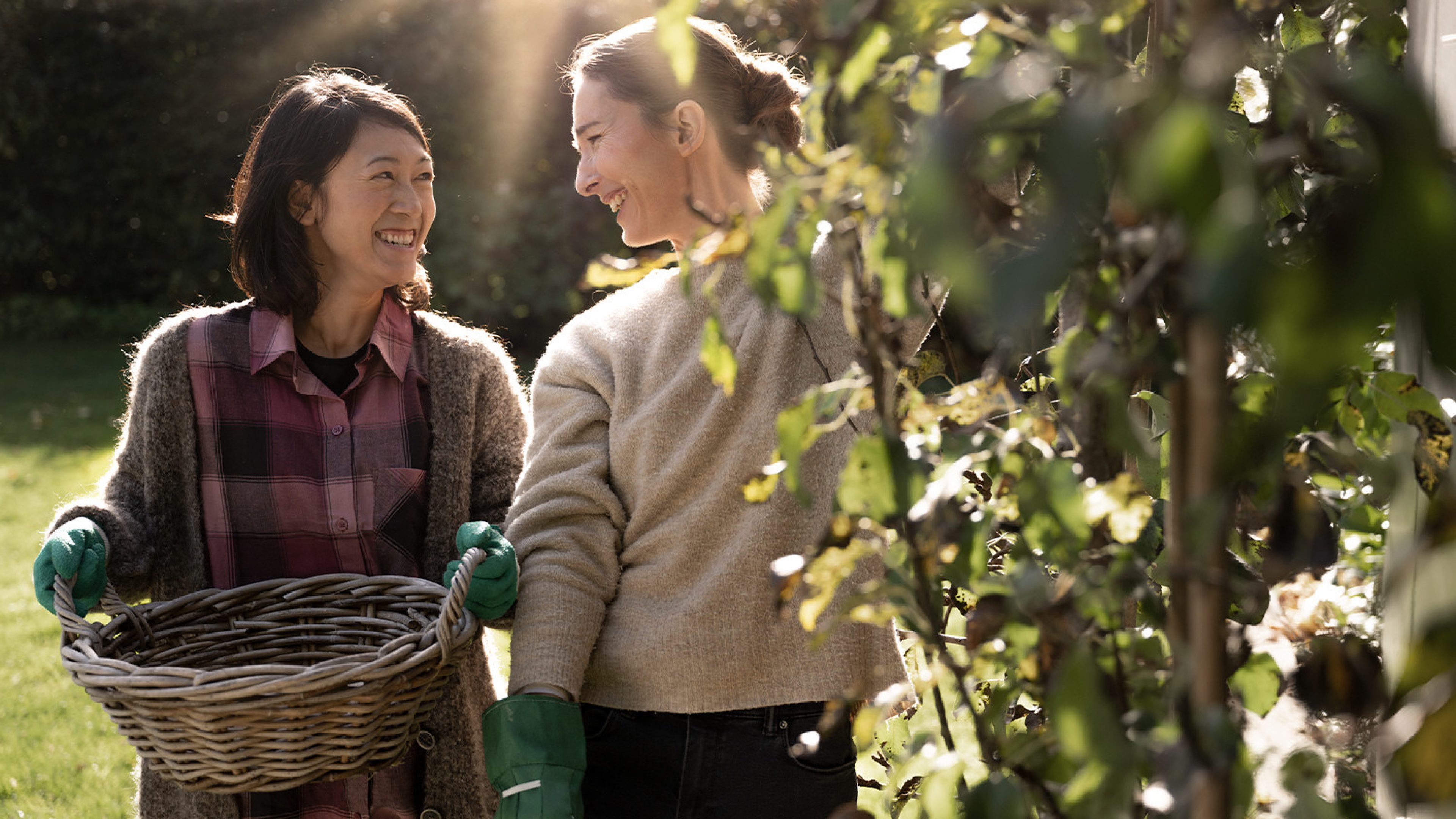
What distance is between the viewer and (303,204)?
2051 mm

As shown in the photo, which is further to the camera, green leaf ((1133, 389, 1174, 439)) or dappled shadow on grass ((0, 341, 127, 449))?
dappled shadow on grass ((0, 341, 127, 449))

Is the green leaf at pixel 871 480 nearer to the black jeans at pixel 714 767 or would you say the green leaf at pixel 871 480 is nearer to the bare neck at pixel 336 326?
the black jeans at pixel 714 767

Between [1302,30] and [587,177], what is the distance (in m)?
1.04

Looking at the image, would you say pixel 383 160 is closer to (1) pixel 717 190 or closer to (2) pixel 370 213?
(2) pixel 370 213

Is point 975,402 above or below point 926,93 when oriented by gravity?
below

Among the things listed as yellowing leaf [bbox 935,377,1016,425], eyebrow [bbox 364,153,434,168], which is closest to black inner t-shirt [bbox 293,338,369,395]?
eyebrow [bbox 364,153,434,168]

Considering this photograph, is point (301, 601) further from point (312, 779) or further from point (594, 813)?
point (594, 813)

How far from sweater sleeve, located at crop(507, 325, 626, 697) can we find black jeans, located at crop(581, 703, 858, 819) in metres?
0.13

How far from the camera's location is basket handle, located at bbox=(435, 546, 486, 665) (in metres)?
1.39

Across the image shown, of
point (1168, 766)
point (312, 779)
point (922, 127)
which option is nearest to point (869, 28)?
point (922, 127)

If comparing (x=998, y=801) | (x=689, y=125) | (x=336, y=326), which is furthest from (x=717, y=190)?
(x=998, y=801)

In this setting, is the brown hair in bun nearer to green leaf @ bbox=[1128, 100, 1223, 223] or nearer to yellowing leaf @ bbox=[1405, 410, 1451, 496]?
yellowing leaf @ bbox=[1405, 410, 1451, 496]

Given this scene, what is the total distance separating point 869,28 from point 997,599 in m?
0.32

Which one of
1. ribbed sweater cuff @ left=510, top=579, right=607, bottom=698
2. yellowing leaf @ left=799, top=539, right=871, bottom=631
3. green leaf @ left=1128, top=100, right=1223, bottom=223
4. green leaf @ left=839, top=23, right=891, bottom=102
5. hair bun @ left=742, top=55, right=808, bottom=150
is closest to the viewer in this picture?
green leaf @ left=1128, top=100, right=1223, bottom=223
